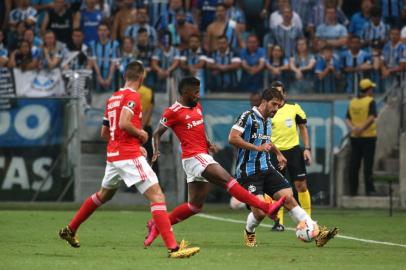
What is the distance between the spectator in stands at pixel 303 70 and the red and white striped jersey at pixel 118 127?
11717 mm

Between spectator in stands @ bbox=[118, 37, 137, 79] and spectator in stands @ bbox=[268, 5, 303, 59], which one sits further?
spectator in stands @ bbox=[268, 5, 303, 59]

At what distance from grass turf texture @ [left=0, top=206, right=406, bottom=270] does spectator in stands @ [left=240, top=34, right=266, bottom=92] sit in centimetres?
393

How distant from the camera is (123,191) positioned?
2459 cm

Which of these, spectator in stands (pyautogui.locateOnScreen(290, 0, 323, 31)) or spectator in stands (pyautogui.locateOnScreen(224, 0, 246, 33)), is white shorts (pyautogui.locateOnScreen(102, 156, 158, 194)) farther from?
spectator in stands (pyautogui.locateOnScreen(290, 0, 323, 31))

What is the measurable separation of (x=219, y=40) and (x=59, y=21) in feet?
12.5

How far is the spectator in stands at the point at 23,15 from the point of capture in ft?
85.8

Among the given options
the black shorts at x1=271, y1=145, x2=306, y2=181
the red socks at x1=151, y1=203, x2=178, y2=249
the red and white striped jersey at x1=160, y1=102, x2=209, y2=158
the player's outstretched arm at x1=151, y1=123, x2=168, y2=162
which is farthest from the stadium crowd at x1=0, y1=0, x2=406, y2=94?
the red socks at x1=151, y1=203, x2=178, y2=249

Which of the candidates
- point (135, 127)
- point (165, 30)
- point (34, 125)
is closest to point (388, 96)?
point (165, 30)

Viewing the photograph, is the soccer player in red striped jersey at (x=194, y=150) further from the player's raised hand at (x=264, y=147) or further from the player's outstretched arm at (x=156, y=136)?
the player's raised hand at (x=264, y=147)

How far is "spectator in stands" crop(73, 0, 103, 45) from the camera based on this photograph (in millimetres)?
26125

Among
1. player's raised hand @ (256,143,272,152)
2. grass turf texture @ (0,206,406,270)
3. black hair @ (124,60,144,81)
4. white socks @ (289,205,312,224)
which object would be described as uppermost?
black hair @ (124,60,144,81)

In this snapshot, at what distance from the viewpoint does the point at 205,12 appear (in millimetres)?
27141

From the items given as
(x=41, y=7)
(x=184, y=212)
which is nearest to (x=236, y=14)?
(x=41, y=7)

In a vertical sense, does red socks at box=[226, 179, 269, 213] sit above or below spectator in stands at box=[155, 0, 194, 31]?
below
